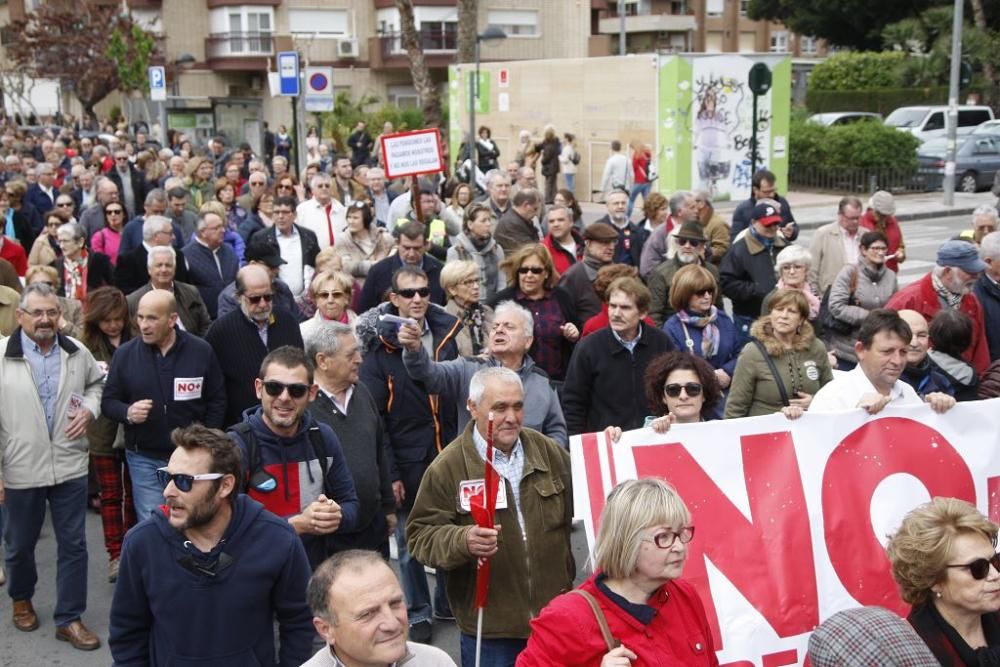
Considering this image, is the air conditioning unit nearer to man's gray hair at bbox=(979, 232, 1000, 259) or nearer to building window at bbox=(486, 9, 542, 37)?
building window at bbox=(486, 9, 542, 37)

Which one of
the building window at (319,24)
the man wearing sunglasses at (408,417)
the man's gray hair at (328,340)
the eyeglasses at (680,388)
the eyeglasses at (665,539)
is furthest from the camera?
the building window at (319,24)

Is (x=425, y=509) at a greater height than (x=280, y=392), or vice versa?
(x=280, y=392)

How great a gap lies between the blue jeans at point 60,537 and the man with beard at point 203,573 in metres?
2.58

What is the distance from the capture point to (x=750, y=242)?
32.2ft

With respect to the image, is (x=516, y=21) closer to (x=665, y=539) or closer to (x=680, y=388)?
(x=680, y=388)

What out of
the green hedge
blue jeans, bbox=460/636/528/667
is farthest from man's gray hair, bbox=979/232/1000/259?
the green hedge

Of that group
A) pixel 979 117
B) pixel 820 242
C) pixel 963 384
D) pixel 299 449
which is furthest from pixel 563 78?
pixel 299 449

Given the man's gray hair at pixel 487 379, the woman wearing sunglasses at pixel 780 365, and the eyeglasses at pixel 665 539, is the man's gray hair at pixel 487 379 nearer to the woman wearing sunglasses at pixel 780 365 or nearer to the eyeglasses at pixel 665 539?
the eyeglasses at pixel 665 539

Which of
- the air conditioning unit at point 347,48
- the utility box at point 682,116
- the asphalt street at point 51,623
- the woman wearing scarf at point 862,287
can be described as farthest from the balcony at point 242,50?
the asphalt street at point 51,623

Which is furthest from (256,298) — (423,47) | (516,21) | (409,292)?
(516,21)

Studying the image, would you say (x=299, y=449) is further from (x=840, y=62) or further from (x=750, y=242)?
(x=840, y=62)

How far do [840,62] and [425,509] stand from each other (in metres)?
48.4

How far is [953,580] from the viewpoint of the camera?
3.80 m

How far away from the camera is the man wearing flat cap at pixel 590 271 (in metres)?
8.58
